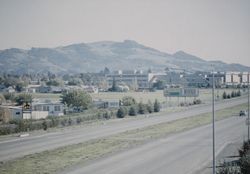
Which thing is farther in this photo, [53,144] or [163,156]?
[53,144]

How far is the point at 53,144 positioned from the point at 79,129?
16.7 meters

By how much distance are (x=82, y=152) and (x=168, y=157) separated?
941cm

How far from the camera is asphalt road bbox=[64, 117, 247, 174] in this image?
117 feet

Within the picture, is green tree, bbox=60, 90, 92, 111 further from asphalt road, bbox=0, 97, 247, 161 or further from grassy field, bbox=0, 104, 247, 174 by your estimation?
grassy field, bbox=0, 104, 247, 174

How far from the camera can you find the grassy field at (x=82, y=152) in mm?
36719

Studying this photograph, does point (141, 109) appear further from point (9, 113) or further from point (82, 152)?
point (82, 152)

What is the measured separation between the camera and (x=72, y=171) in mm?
35031

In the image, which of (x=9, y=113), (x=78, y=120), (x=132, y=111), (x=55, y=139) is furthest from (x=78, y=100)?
(x=55, y=139)

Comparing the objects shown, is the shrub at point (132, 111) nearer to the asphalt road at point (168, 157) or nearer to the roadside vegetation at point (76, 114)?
the roadside vegetation at point (76, 114)

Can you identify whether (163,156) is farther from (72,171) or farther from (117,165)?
(72,171)

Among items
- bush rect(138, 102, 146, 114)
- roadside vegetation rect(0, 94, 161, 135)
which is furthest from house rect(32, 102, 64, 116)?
bush rect(138, 102, 146, 114)

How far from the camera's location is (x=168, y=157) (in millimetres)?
41625

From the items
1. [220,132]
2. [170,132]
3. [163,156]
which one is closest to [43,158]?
[163,156]

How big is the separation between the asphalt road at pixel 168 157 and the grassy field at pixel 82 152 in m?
1.81
